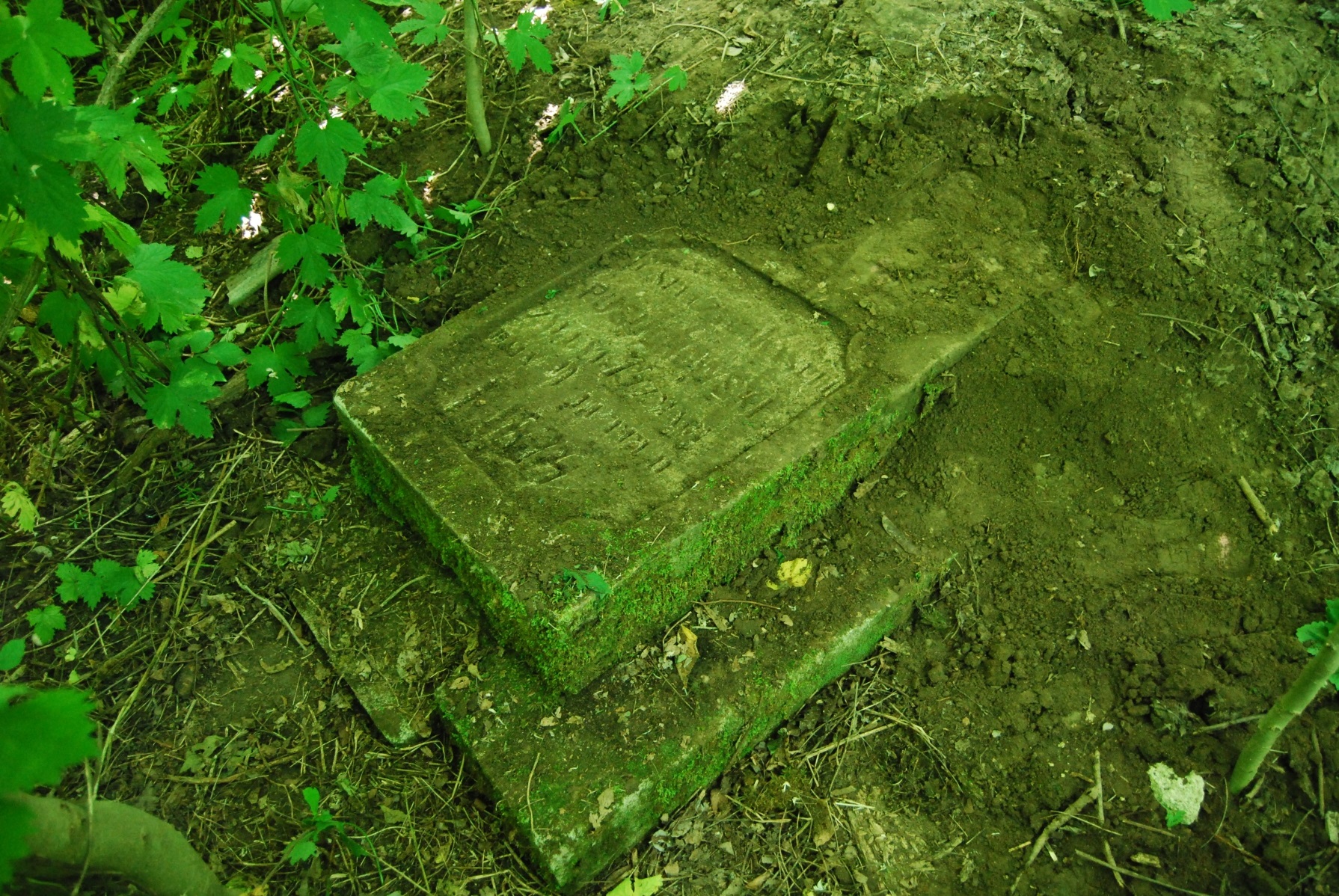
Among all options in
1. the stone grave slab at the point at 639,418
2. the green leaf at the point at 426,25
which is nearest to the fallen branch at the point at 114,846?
the stone grave slab at the point at 639,418

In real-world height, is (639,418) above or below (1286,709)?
above

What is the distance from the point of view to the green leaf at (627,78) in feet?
10.9

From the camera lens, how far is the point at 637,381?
8.67ft

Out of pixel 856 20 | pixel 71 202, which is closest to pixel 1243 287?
pixel 856 20

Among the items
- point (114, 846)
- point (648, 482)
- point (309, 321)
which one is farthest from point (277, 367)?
point (114, 846)

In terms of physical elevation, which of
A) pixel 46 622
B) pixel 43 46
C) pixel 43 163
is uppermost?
pixel 43 46

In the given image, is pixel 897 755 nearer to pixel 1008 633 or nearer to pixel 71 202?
pixel 1008 633

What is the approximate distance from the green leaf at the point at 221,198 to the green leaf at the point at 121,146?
0.56 feet

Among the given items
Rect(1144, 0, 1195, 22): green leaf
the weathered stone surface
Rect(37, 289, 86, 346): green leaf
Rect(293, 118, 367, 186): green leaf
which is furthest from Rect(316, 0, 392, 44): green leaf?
Rect(1144, 0, 1195, 22): green leaf

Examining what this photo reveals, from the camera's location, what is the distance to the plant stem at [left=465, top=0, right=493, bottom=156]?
10.5 feet

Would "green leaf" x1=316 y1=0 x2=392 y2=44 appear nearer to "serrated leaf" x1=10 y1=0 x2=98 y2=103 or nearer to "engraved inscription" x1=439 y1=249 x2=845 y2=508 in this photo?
"serrated leaf" x1=10 y1=0 x2=98 y2=103

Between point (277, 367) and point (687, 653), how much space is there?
5.26 feet

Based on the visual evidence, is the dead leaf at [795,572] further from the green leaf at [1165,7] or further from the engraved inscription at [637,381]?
the green leaf at [1165,7]

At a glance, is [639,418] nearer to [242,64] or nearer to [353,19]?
[353,19]
